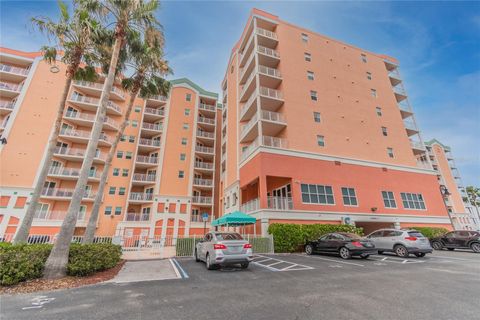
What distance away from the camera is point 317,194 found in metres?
19.2

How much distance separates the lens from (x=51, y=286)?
→ 6.66 meters

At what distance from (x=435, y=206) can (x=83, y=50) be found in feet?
116

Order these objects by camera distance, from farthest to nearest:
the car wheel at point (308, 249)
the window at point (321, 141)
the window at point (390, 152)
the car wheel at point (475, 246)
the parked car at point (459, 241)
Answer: the window at point (390, 152) → the window at point (321, 141) → the parked car at point (459, 241) → the car wheel at point (475, 246) → the car wheel at point (308, 249)

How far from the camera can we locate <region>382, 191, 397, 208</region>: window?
21.7 m

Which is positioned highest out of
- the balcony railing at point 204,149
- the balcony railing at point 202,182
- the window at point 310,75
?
the window at point 310,75

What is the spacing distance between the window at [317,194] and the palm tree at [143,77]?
1470 cm

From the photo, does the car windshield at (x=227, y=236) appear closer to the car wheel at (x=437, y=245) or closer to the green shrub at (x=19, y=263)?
the green shrub at (x=19, y=263)

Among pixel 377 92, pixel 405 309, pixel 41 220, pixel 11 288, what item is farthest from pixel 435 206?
pixel 41 220

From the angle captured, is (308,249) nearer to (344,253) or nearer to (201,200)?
(344,253)

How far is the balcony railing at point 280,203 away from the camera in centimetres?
1777

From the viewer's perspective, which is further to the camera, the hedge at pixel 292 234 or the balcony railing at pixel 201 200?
the balcony railing at pixel 201 200

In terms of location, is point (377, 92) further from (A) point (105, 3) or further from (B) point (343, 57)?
(A) point (105, 3)

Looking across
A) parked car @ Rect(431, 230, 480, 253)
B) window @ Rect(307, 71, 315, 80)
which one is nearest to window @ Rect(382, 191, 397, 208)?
parked car @ Rect(431, 230, 480, 253)

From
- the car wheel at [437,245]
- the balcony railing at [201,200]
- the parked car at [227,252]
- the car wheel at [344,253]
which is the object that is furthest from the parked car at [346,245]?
the balcony railing at [201,200]
